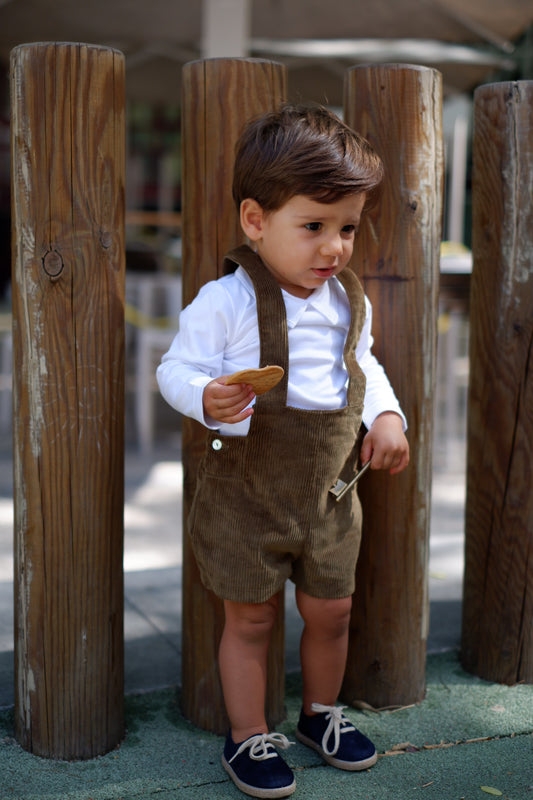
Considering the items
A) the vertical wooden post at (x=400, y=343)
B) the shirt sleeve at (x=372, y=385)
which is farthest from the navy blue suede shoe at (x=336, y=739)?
the shirt sleeve at (x=372, y=385)

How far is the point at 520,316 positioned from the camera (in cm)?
223

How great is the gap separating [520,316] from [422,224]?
36 centimetres

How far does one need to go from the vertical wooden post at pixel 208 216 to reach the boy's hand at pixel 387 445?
377 mm

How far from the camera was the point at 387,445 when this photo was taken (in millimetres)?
1932

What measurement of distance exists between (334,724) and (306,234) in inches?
41.6

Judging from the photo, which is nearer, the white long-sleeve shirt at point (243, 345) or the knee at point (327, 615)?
the white long-sleeve shirt at point (243, 345)

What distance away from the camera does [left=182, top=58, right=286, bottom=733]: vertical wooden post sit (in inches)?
76.4

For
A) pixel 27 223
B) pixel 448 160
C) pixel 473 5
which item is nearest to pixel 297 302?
pixel 27 223

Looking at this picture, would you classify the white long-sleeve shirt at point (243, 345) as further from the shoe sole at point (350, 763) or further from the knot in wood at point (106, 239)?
→ the shoe sole at point (350, 763)

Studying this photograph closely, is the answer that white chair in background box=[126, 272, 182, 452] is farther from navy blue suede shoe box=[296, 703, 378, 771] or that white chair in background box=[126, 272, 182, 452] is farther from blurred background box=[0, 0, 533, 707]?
navy blue suede shoe box=[296, 703, 378, 771]

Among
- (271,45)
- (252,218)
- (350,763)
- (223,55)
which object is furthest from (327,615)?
(271,45)

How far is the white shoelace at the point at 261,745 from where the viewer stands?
1.86 meters

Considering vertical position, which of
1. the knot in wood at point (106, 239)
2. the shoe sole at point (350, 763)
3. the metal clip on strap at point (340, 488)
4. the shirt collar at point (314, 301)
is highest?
the knot in wood at point (106, 239)

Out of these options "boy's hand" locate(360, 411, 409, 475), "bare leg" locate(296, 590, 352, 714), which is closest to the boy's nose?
"boy's hand" locate(360, 411, 409, 475)
